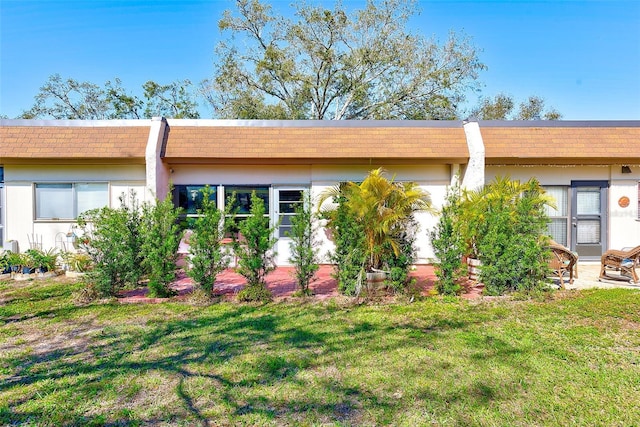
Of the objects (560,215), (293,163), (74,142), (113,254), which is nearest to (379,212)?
(293,163)

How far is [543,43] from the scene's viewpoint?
49.0 ft

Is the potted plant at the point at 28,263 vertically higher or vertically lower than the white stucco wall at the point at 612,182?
lower

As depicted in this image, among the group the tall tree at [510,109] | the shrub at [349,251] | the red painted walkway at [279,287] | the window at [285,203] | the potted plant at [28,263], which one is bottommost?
the red painted walkway at [279,287]

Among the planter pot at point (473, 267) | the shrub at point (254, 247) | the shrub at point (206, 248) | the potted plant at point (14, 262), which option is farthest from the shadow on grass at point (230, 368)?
the potted plant at point (14, 262)

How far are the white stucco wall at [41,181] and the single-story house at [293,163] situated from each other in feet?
0.09

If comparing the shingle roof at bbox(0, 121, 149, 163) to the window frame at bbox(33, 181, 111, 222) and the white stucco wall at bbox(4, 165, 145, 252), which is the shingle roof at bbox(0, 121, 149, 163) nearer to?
the white stucco wall at bbox(4, 165, 145, 252)

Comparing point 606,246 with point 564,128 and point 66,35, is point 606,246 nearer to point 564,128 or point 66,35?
point 564,128

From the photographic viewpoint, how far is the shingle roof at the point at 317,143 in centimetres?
852

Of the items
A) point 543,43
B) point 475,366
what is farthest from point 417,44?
point 475,366

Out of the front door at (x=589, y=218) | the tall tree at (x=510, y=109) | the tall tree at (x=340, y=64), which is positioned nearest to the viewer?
the front door at (x=589, y=218)

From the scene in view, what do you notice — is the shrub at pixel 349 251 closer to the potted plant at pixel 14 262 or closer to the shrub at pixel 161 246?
the shrub at pixel 161 246

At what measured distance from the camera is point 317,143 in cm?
879

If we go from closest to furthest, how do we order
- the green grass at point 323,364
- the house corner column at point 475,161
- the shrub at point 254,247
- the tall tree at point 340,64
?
the green grass at point 323,364
the shrub at point 254,247
the house corner column at point 475,161
the tall tree at point 340,64

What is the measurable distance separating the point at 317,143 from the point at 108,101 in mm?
26191
